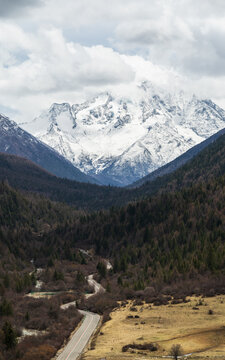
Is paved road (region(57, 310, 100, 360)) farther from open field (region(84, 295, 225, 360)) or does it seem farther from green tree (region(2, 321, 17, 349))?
green tree (region(2, 321, 17, 349))

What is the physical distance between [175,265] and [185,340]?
93791 mm

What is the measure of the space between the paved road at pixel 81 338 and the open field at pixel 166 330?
2.60 m

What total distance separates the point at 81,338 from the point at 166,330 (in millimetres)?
16974

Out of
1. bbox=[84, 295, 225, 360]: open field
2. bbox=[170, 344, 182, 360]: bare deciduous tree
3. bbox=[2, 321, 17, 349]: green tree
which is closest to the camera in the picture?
bbox=[170, 344, 182, 360]: bare deciduous tree

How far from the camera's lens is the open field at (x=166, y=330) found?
80125 millimetres

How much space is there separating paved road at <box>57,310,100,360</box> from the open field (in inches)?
102

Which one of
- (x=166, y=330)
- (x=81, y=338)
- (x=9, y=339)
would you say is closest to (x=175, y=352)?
(x=166, y=330)

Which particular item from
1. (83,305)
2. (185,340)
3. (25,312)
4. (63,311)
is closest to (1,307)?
(25,312)

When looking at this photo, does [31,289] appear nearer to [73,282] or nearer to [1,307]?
[73,282]

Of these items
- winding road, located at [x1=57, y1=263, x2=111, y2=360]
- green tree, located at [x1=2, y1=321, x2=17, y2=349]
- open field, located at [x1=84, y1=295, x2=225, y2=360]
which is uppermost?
green tree, located at [x1=2, y1=321, x2=17, y2=349]

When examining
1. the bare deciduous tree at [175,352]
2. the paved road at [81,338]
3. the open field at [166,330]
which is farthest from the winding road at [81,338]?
the bare deciduous tree at [175,352]

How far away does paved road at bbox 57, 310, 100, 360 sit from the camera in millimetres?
85231

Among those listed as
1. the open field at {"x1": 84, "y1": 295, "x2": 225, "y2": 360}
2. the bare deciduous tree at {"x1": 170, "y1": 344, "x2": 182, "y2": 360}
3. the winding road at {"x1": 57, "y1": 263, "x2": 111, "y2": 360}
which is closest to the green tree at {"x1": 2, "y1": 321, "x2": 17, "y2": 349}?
the winding road at {"x1": 57, "y1": 263, "x2": 111, "y2": 360}

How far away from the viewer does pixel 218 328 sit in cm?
9356
